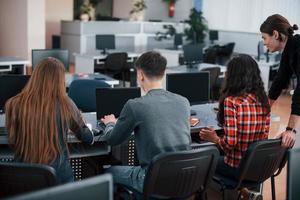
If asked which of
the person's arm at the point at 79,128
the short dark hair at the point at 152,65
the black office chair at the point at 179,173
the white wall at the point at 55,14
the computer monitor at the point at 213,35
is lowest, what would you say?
the black office chair at the point at 179,173

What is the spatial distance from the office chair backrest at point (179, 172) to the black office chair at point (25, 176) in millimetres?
532

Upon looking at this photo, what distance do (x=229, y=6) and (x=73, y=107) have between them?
10.2 meters

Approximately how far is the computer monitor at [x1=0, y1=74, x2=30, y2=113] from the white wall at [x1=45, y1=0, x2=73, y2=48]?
29.0ft

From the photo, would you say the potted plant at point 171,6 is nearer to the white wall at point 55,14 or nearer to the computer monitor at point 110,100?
the white wall at point 55,14

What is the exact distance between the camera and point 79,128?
2.57m

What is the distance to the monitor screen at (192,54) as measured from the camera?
728 cm

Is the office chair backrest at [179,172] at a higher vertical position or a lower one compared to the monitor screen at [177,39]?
lower

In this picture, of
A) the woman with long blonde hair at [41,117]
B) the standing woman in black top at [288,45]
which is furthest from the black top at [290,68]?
the woman with long blonde hair at [41,117]

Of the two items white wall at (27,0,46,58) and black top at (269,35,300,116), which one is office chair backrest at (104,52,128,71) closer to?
white wall at (27,0,46,58)

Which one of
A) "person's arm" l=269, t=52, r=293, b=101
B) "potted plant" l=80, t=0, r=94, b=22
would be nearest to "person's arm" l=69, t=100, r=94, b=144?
"person's arm" l=269, t=52, r=293, b=101

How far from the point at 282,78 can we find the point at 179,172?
1272 millimetres

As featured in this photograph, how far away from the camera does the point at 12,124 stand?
93.7 inches

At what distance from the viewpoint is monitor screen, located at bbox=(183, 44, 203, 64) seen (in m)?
7.28

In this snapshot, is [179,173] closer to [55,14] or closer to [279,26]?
[279,26]
